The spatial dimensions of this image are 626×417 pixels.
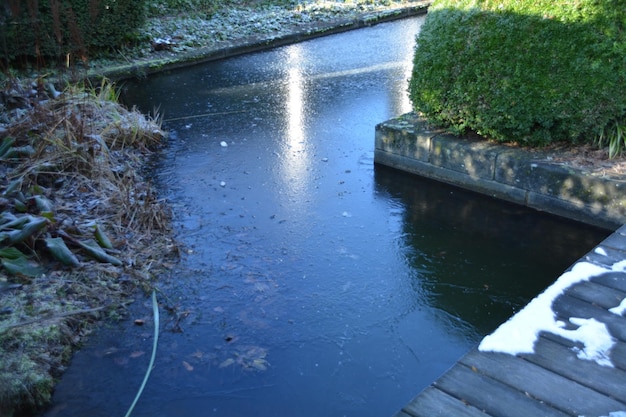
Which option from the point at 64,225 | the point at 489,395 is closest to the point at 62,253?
the point at 64,225

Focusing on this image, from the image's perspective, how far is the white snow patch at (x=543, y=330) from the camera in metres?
2.79

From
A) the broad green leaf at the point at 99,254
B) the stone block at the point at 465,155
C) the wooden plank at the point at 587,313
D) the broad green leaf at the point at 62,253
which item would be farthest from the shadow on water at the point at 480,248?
the broad green leaf at the point at 62,253

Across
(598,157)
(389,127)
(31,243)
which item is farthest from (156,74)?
(598,157)

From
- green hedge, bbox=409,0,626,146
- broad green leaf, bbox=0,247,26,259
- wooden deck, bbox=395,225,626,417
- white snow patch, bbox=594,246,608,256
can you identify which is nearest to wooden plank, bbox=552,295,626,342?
wooden deck, bbox=395,225,626,417

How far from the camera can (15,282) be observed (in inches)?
151

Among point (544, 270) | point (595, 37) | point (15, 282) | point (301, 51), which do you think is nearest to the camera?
point (15, 282)

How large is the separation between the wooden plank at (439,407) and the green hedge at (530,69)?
3.23 m

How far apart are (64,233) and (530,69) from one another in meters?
3.84

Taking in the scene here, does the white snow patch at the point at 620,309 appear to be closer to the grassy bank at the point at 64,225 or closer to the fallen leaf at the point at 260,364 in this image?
the fallen leaf at the point at 260,364

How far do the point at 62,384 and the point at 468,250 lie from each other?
9.30 feet

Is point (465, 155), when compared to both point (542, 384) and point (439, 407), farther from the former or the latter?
point (439, 407)

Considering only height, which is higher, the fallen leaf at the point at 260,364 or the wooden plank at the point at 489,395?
the wooden plank at the point at 489,395

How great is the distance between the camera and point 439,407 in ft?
8.05

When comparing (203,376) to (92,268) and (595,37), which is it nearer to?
(92,268)
